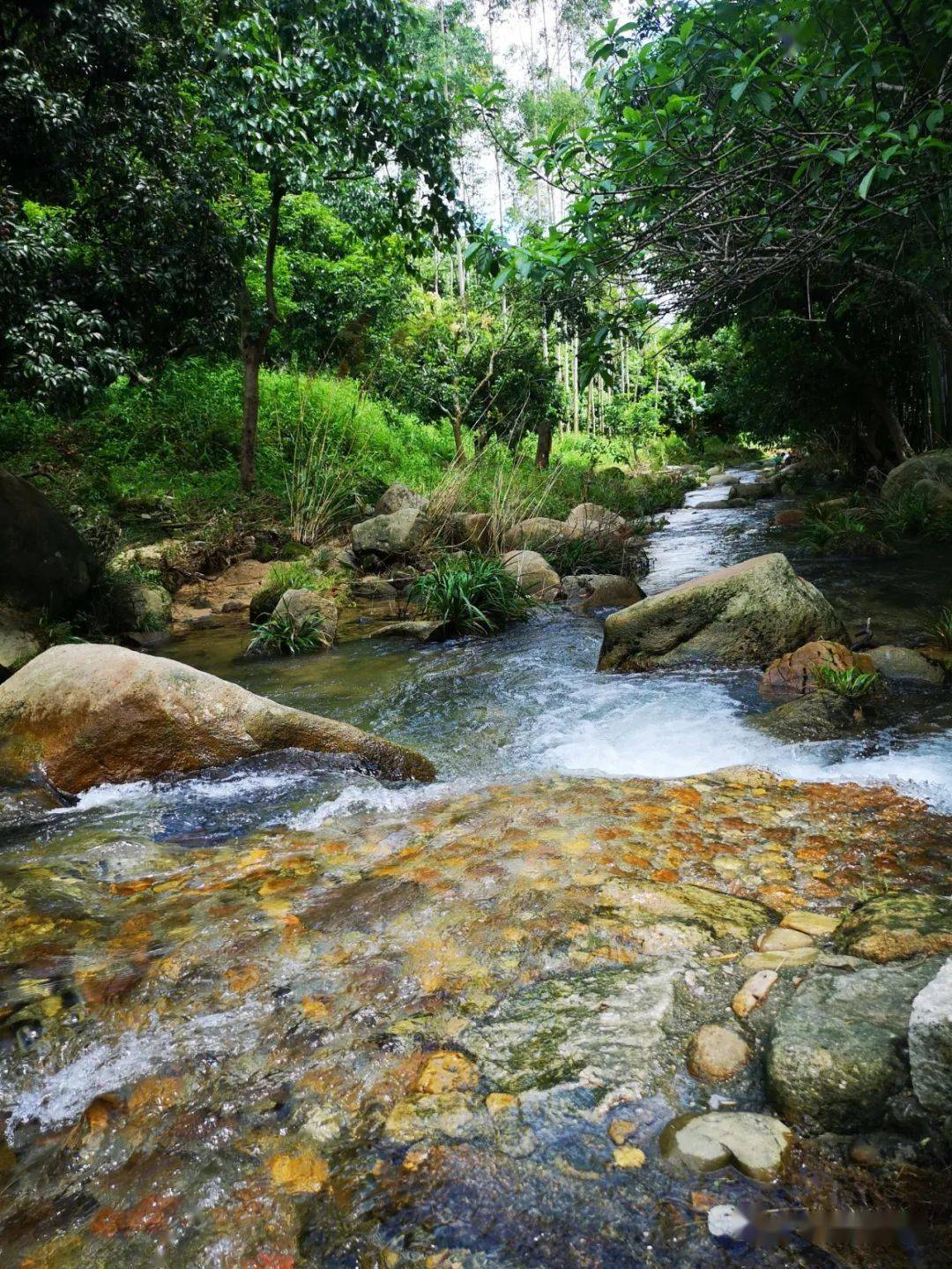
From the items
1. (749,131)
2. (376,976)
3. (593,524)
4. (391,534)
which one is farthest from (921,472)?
(376,976)

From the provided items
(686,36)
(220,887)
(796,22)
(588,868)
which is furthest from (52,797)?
(796,22)

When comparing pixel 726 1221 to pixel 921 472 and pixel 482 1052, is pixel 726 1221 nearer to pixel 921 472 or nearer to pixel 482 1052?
pixel 482 1052

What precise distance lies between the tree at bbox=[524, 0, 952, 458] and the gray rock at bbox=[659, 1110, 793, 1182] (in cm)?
274

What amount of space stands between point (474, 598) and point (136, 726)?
3977 mm

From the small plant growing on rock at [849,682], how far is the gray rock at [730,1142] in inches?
118

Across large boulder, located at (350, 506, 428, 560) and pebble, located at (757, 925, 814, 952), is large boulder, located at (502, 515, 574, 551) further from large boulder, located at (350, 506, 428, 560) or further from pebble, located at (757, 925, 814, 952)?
pebble, located at (757, 925, 814, 952)

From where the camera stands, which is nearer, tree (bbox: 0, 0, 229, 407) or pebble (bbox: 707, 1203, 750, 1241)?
pebble (bbox: 707, 1203, 750, 1241)

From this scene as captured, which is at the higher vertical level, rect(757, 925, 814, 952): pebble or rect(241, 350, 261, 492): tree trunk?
rect(241, 350, 261, 492): tree trunk

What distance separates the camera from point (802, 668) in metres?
4.41

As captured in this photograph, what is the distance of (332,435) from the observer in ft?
42.4

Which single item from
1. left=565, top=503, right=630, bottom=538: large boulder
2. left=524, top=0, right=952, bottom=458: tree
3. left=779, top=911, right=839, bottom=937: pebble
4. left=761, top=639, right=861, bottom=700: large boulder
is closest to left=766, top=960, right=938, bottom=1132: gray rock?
left=779, top=911, right=839, bottom=937: pebble

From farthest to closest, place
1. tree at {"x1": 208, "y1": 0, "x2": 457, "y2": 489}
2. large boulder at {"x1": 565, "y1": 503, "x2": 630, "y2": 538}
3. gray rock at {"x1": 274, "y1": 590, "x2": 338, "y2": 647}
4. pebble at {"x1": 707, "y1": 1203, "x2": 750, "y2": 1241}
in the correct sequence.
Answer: large boulder at {"x1": 565, "y1": 503, "x2": 630, "y2": 538}, tree at {"x1": 208, "y1": 0, "x2": 457, "y2": 489}, gray rock at {"x1": 274, "y1": 590, "x2": 338, "y2": 647}, pebble at {"x1": 707, "y1": 1203, "x2": 750, "y2": 1241}

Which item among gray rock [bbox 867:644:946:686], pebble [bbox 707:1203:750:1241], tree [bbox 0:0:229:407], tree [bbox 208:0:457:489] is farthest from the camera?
tree [bbox 208:0:457:489]

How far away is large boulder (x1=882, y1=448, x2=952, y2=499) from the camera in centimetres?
913
